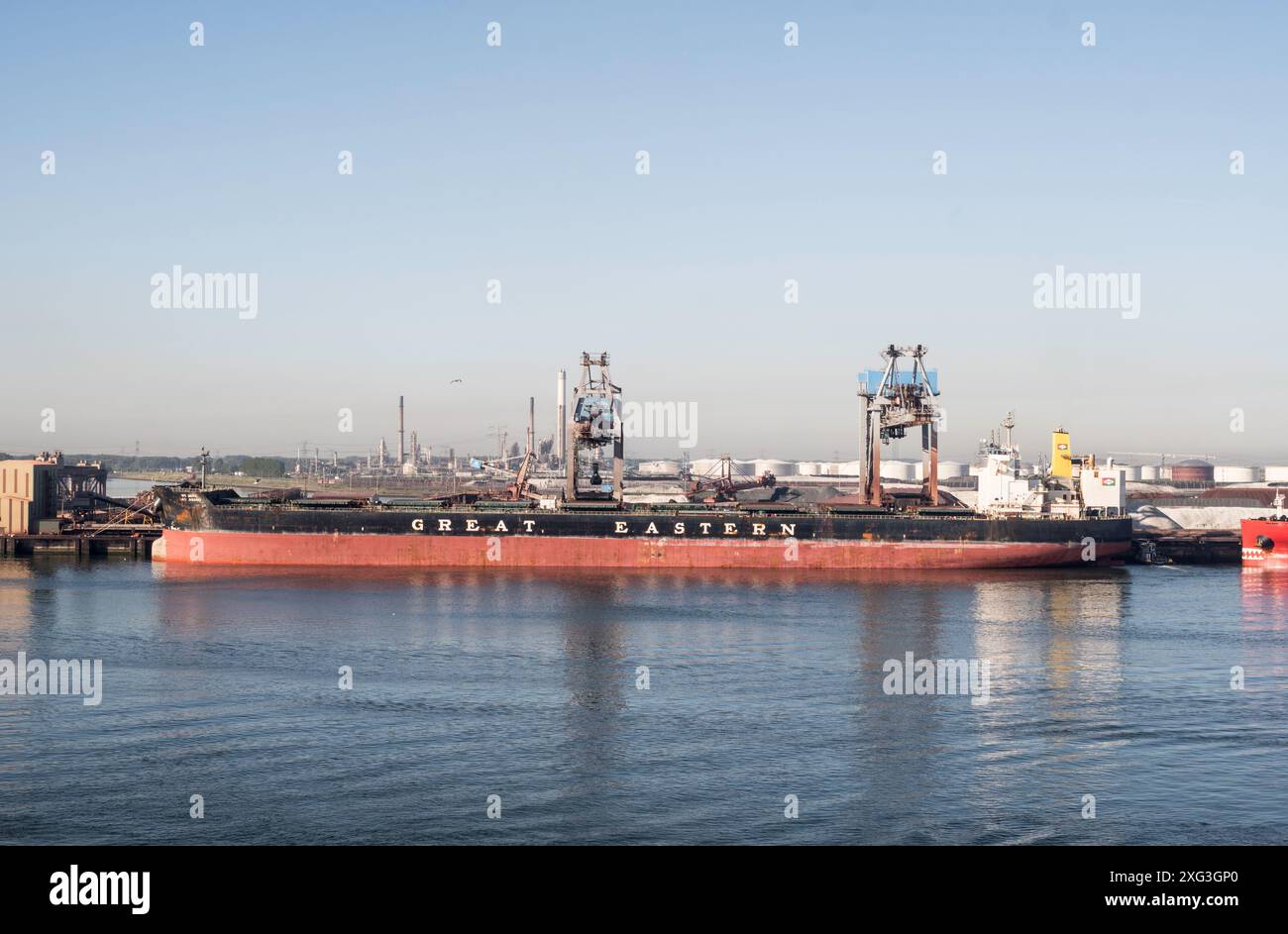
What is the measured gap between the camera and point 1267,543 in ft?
229

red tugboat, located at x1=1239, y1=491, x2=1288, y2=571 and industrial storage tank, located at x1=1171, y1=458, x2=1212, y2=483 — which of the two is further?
industrial storage tank, located at x1=1171, y1=458, x2=1212, y2=483

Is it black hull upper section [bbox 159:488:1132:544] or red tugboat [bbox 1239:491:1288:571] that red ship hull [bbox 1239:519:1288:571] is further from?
black hull upper section [bbox 159:488:1132:544]

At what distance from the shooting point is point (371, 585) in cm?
5784

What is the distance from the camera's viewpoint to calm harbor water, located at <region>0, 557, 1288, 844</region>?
21.1 metres

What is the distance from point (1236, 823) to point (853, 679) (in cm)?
1374

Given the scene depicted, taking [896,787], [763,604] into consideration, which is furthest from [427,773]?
[763,604]

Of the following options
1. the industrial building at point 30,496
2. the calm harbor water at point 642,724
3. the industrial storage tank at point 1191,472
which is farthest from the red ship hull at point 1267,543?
the industrial storage tank at point 1191,472

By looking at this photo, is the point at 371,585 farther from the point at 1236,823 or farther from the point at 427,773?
the point at 1236,823

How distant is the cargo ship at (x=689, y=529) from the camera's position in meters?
64.6

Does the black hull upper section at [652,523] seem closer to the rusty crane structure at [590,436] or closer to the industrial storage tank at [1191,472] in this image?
the rusty crane structure at [590,436]

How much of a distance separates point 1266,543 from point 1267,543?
6 centimetres

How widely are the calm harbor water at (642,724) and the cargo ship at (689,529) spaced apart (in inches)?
525

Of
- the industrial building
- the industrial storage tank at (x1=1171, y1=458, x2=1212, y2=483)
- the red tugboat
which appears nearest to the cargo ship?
the red tugboat
